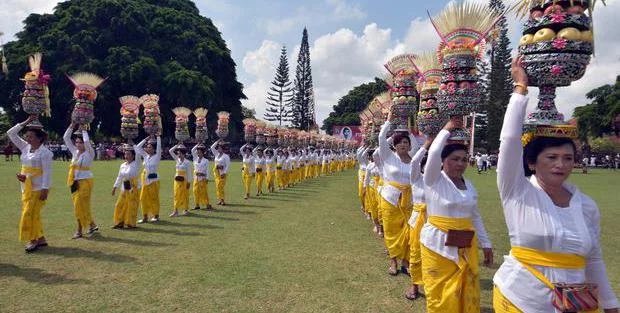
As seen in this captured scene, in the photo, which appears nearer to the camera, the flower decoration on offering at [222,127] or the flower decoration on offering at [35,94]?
the flower decoration on offering at [35,94]

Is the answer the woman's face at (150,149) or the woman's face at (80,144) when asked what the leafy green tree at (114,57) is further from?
the woman's face at (80,144)

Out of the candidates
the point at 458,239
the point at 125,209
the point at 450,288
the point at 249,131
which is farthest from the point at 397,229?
the point at 249,131

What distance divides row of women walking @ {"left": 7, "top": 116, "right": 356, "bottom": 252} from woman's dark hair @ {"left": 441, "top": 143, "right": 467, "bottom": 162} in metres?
6.46

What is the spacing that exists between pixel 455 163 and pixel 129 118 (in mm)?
8076

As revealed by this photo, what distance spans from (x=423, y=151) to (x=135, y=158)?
23.8ft

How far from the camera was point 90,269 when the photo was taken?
247 inches

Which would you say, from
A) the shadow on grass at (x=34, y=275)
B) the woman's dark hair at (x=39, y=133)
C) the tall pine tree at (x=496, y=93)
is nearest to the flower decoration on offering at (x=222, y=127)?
the woman's dark hair at (x=39, y=133)

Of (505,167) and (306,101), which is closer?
(505,167)

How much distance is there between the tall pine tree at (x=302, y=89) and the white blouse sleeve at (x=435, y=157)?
61268 millimetres

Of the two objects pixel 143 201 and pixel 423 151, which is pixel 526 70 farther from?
pixel 143 201

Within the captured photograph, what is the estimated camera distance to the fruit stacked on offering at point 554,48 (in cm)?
240

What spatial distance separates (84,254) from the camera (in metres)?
7.09

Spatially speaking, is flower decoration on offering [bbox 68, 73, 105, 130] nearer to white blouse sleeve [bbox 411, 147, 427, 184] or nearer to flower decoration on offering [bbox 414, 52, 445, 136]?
flower decoration on offering [bbox 414, 52, 445, 136]

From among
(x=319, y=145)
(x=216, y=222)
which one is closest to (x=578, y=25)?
(x=216, y=222)
